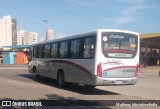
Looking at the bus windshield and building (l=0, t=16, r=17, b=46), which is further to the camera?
building (l=0, t=16, r=17, b=46)

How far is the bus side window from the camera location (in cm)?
1461

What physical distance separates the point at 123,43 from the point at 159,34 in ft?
102

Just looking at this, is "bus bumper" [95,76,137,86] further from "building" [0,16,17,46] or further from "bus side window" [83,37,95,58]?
"building" [0,16,17,46]

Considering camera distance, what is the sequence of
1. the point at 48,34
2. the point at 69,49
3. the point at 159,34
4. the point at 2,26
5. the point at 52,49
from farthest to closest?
1. the point at 2,26
2. the point at 48,34
3. the point at 159,34
4. the point at 52,49
5. the point at 69,49

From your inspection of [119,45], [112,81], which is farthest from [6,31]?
[112,81]

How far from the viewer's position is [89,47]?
14883 millimetres

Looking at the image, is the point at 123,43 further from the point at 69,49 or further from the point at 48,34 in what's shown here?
the point at 48,34

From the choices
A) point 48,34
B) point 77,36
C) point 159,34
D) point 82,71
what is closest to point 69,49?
point 77,36

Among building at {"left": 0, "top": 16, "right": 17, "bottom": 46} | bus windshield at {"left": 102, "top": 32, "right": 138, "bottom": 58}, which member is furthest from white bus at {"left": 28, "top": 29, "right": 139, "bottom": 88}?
building at {"left": 0, "top": 16, "right": 17, "bottom": 46}

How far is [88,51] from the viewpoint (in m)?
14.9

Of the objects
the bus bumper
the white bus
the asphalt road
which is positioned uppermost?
the white bus

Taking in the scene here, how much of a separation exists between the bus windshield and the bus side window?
0.54 m

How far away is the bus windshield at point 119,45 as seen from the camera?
1446cm

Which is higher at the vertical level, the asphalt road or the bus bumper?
the bus bumper
